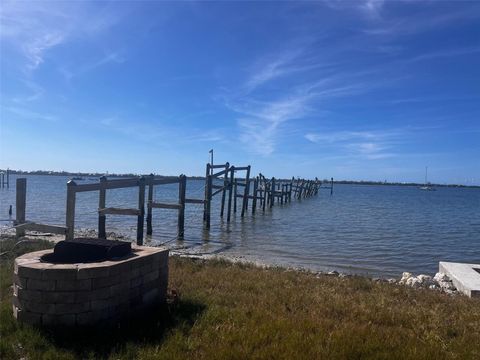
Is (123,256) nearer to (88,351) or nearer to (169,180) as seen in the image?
(88,351)

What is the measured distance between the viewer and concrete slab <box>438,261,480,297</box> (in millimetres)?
9539

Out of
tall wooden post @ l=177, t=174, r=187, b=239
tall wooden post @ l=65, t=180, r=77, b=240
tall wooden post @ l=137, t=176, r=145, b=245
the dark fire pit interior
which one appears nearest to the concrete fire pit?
the dark fire pit interior

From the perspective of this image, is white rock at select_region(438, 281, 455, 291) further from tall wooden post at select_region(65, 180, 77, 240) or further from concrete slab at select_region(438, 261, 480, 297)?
tall wooden post at select_region(65, 180, 77, 240)

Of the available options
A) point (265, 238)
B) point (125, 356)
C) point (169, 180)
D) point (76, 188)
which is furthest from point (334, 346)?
point (265, 238)

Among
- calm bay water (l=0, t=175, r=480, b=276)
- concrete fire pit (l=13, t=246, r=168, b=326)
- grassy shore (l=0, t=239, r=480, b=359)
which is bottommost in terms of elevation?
calm bay water (l=0, t=175, r=480, b=276)

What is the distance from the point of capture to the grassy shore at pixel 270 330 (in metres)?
4.59

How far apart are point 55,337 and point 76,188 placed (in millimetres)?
6403

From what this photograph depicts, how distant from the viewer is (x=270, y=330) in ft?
16.9

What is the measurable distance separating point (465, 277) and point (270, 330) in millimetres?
7750

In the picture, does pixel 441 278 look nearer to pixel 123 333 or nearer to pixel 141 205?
pixel 141 205

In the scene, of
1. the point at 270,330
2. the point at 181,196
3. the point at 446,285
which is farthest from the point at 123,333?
the point at 181,196

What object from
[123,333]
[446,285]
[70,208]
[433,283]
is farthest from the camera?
[433,283]

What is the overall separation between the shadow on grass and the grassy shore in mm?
11

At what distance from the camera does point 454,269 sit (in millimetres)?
11789
